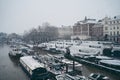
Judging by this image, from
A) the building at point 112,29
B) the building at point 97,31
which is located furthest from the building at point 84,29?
the building at point 112,29

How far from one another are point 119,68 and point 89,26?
3411 centimetres

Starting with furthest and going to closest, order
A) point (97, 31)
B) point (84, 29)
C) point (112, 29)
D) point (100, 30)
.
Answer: point (84, 29)
point (97, 31)
point (100, 30)
point (112, 29)

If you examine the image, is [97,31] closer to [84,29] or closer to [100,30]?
[100,30]

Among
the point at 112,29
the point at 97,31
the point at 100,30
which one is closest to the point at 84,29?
the point at 97,31

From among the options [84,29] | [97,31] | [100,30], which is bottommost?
[97,31]

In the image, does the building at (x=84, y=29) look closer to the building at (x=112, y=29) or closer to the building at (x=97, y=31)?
the building at (x=97, y=31)

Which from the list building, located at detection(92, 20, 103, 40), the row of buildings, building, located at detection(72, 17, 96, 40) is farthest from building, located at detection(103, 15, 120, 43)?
building, located at detection(72, 17, 96, 40)

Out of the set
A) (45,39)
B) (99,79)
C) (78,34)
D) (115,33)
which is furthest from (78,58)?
(45,39)

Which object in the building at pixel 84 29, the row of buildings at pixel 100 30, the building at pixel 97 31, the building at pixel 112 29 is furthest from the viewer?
the building at pixel 84 29

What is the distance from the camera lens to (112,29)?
1711 inches

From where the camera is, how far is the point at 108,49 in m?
30.6

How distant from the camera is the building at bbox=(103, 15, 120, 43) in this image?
41531mm

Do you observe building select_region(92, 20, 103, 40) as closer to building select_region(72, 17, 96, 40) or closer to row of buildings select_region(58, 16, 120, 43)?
row of buildings select_region(58, 16, 120, 43)

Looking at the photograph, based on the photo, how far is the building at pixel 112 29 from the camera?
4153 centimetres
